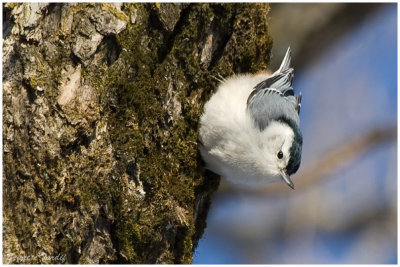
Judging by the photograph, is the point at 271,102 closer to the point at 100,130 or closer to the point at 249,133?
the point at 249,133

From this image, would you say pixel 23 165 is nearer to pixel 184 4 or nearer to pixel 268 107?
pixel 184 4

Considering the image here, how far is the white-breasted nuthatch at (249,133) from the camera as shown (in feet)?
8.23

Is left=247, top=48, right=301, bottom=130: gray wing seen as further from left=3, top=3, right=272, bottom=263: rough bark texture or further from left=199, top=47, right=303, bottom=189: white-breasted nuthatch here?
left=3, top=3, right=272, bottom=263: rough bark texture

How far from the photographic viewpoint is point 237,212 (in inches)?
198

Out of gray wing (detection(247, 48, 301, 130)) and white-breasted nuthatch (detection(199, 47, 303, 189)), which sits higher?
gray wing (detection(247, 48, 301, 130))

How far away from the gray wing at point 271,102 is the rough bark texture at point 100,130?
0.34 m

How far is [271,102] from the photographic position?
2660 mm

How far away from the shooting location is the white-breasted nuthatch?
2.51 metres

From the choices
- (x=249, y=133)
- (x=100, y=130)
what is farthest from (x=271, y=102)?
(x=100, y=130)

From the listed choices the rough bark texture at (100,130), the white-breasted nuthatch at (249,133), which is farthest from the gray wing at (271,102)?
the rough bark texture at (100,130)

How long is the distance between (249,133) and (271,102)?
0.23 metres

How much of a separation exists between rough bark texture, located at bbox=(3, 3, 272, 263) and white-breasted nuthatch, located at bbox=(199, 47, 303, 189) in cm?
14

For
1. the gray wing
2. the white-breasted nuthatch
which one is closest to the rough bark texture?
the white-breasted nuthatch

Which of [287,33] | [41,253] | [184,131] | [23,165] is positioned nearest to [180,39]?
[184,131]
